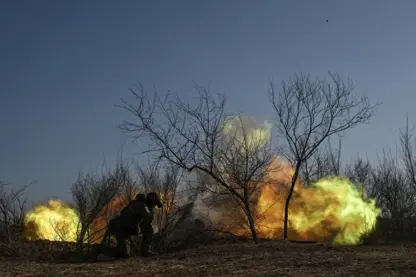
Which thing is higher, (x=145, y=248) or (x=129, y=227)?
(x=129, y=227)

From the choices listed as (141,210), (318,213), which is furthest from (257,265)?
(318,213)

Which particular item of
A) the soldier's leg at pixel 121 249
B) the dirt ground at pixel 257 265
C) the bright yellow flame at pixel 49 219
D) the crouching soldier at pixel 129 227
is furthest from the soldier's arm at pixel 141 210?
the bright yellow flame at pixel 49 219

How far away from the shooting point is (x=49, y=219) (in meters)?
21.2

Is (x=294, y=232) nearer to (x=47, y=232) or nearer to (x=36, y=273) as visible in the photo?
(x=47, y=232)

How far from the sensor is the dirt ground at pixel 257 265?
28.1 feet

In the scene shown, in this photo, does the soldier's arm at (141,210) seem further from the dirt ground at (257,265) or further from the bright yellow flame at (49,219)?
the bright yellow flame at (49,219)

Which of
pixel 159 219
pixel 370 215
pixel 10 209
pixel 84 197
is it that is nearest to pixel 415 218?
pixel 370 215

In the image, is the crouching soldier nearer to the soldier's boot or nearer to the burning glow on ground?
the soldier's boot

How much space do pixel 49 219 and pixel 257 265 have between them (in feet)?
45.9

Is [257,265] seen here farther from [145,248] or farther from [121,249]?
[145,248]

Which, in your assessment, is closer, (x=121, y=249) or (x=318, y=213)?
(x=121, y=249)

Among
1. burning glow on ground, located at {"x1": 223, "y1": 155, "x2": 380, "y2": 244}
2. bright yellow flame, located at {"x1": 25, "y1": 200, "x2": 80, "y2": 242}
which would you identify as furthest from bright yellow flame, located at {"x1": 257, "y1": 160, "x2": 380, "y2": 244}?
bright yellow flame, located at {"x1": 25, "y1": 200, "x2": 80, "y2": 242}

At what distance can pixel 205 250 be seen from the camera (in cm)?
1262

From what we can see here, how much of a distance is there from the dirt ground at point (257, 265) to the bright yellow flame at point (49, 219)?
9020 mm
